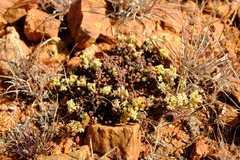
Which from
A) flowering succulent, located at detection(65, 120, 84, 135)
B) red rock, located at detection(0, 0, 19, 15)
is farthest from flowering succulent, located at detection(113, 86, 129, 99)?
red rock, located at detection(0, 0, 19, 15)

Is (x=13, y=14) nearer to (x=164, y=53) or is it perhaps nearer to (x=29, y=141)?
(x=29, y=141)

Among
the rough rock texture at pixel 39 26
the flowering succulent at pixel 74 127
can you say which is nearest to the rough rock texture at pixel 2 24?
the rough rock texture at pixel 39 26

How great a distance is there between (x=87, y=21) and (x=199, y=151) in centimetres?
217

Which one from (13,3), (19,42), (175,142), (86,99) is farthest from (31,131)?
(13,3)

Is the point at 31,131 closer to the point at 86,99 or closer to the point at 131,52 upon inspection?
the point at 86,99

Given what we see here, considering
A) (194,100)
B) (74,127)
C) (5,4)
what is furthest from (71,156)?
(5,4)

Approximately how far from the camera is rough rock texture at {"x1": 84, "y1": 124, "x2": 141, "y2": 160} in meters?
2.77

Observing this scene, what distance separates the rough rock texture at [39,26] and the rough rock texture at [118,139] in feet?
5.52

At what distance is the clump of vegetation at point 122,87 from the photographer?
2.91 m

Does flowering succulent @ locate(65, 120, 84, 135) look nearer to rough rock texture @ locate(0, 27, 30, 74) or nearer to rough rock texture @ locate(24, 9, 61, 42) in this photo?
rough rock texture @ locate(0, 27, 30, 74)

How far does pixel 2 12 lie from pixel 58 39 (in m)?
1.00

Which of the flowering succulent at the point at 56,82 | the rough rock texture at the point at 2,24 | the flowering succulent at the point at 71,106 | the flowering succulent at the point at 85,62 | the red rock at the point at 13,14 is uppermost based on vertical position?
the red rock at the point at 13,14

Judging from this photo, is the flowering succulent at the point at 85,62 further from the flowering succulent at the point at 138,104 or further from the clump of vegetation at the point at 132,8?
the clump of vegetation at the point at 132,8

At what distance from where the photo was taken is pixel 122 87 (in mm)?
2955
